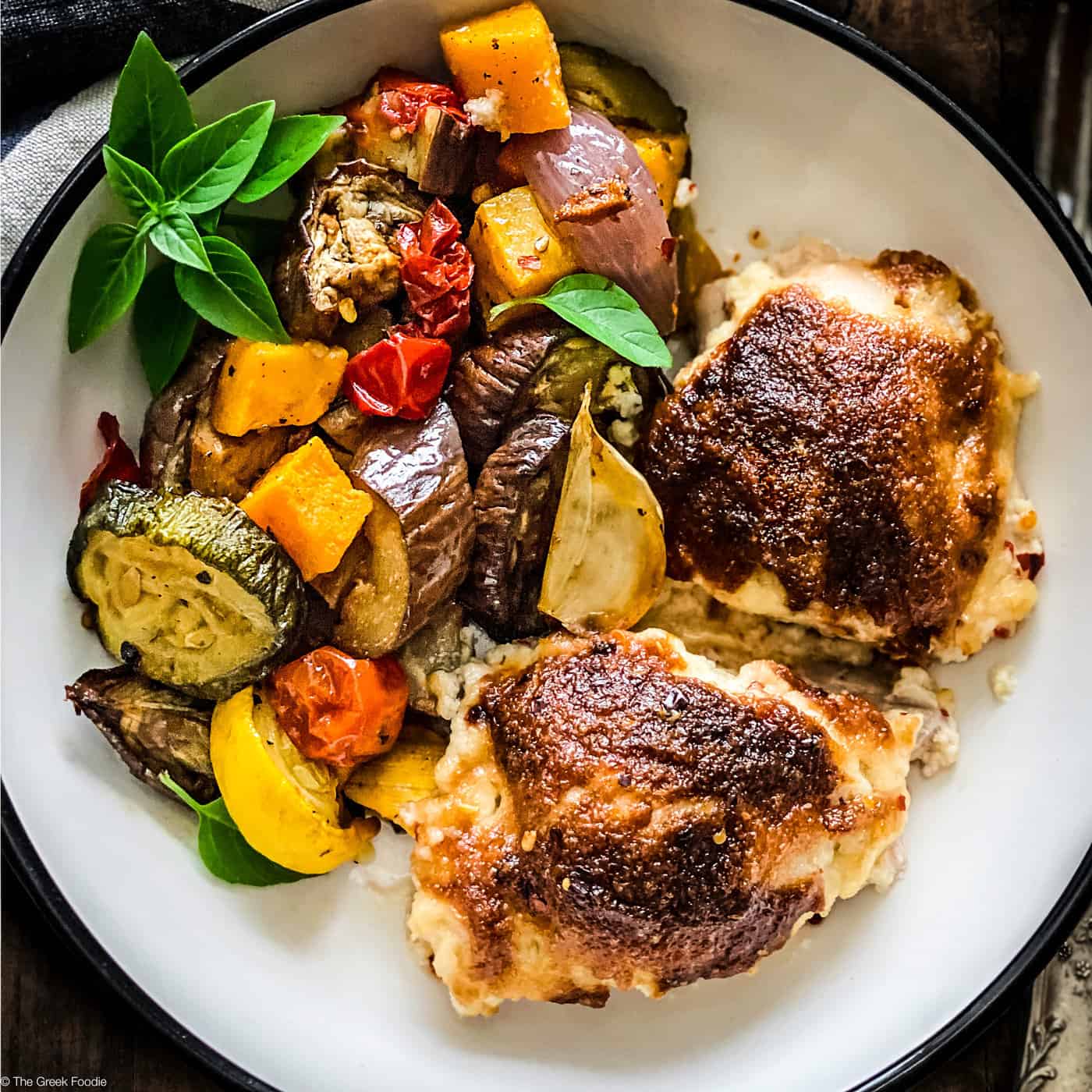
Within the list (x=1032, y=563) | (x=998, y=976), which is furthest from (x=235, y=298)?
(x=998, y=976)

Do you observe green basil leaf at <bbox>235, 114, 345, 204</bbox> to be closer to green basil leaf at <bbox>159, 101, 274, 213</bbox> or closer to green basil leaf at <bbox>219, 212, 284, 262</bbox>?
green basil leaf at <bbox>159, 101, 274, 213</bbox>

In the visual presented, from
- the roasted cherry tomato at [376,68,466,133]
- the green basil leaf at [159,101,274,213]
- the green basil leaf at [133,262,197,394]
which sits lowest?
the green basil leaf at [133,262,197,394]

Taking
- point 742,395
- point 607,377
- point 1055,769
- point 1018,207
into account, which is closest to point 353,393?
point 607,377

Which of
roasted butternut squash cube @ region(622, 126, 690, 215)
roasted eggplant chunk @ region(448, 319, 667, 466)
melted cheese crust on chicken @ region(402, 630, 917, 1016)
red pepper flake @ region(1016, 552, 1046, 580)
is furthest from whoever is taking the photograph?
red pepper flake @ region(1016, 552, 1046, 580)

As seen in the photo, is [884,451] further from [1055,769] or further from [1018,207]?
[1055,769]

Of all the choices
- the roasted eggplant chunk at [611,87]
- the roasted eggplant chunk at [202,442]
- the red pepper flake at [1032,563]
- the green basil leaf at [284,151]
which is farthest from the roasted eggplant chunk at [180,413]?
the red pepper flake at [1032,563]

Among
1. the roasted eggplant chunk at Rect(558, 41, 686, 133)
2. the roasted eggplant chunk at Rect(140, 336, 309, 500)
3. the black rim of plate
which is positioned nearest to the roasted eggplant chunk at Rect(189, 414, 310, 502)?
the roasted eggplant chunk at Rect(140, 336, 309, 500)
